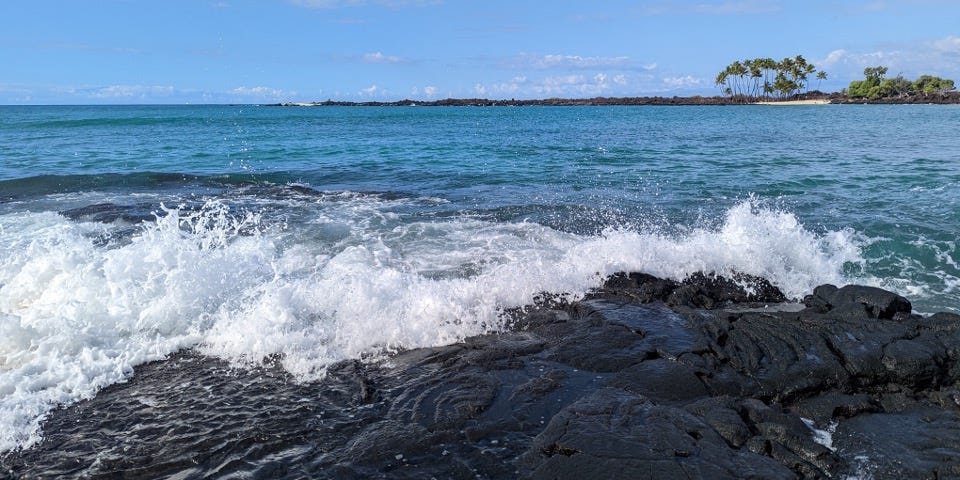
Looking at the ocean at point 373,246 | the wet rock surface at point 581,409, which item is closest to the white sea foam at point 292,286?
the ocean at point 373,246

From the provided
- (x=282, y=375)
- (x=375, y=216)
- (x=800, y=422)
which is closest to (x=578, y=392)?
(x=800, y=422)

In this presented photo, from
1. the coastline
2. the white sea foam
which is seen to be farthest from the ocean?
the coastline

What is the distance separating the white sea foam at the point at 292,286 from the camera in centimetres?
611

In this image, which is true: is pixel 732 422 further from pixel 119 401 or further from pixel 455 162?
pixel 455 162

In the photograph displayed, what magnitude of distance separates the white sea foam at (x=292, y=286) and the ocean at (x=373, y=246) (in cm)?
3

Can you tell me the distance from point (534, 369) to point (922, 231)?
9.52m

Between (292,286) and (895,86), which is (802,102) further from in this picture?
(292,286)

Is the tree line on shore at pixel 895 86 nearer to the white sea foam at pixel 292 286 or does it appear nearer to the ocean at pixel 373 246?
the ocean at pixel 373 246

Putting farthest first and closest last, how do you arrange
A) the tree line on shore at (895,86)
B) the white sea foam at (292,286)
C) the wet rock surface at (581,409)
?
the tree line on shore at (895,86) < the white sea foam at (292,286) < the wet rock surface at (581,409)

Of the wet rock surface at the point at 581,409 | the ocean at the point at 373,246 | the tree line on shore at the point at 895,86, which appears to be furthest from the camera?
the tree line on shore at the point at 895,86

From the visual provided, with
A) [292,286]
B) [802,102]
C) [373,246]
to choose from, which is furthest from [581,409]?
[802,102]

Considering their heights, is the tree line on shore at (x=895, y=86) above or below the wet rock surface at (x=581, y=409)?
above

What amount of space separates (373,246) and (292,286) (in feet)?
10.1

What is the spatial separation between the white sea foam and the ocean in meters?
0.03
